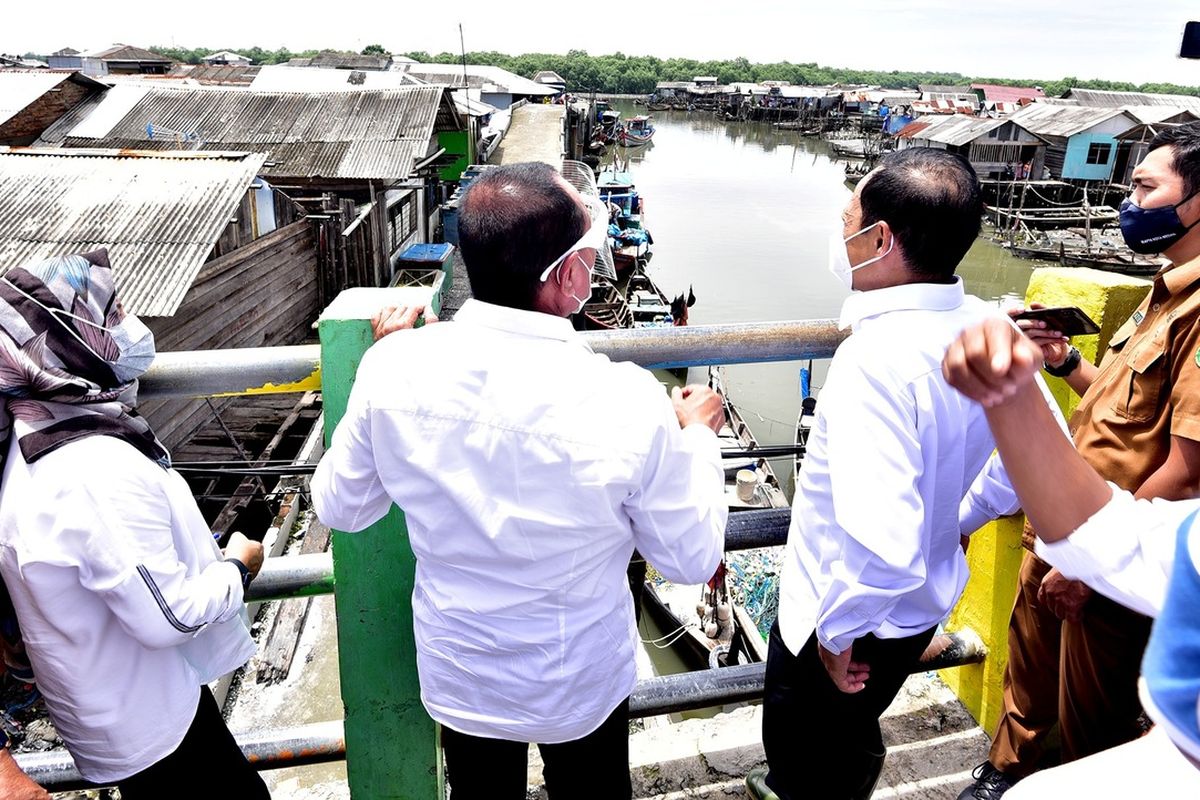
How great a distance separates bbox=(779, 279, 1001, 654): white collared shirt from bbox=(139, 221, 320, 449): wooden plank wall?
8685 mm

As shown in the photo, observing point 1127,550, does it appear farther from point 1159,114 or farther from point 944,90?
point 944,90

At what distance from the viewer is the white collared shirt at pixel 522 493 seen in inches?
50.4

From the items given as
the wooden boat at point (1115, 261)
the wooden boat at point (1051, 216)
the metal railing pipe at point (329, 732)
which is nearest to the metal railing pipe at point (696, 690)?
the metal railing pipe at point (329, 732)

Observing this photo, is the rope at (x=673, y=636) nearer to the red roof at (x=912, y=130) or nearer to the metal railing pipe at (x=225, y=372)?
the metal railing pipe at (x=225, y=372)

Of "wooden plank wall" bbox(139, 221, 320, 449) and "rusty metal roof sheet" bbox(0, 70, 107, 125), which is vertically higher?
"rusty metal roof sheet" bbox(0, 70, 107, 125)

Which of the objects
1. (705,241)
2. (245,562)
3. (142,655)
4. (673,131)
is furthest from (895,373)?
(673,131)

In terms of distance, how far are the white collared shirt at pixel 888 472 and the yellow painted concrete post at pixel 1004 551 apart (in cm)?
68

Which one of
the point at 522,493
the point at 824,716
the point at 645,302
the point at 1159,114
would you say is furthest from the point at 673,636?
the point at 1159,114

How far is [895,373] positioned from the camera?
1501mm

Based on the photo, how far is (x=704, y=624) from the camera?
939cm

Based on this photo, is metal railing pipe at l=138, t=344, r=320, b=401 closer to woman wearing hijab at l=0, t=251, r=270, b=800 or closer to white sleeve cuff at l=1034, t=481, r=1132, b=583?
woman wearing hijab at l=0, t=251, r=270, b=800

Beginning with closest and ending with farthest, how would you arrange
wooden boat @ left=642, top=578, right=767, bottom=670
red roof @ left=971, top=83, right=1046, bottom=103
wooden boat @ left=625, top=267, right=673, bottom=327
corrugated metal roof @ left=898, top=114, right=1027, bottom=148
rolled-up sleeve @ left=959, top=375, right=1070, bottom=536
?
rolled-up sleeve @ left=959, top=375, right=1070, bottom=536, wooden boat @ left=642, top=578, right=767, bottom=670, wooden boat @ left=625, top=267, right=673, bottom=327, corrugated metal roof @ left=898, top=114, right=1027, bottom=148, red roof @ left=971, top=83, right=1046, bottom=103

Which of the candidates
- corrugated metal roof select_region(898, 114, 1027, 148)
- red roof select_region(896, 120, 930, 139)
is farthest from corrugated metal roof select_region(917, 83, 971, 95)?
corrugated metal roof select_region(898, 114, 1027, 148)

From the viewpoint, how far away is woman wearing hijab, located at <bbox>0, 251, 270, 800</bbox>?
4.31 ft
